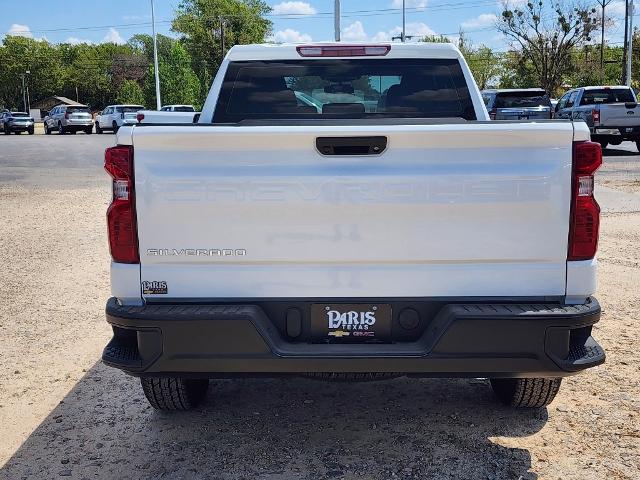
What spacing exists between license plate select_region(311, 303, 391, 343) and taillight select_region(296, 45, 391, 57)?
1984 millimetres

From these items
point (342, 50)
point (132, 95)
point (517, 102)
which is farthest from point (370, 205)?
point (132, 95)

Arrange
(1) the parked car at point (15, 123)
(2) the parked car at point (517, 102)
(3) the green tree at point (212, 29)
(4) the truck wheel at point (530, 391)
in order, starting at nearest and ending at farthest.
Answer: (4) the truck wheel at point (530, 391), (2) the parked car at point (517, 102), (1) the parked car at point (15, 123), (3) the green tree at point (212, 29)

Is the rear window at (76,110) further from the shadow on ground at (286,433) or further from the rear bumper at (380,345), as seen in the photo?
the rear bumper at (380,345)

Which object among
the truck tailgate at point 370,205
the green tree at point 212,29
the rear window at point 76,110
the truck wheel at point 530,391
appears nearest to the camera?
the truck tailgate at point 370,205

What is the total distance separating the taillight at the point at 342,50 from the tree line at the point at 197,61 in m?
48.2

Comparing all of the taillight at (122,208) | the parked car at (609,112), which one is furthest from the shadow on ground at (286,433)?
the parked car at (609,112)

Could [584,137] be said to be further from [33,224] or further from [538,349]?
[33,224]

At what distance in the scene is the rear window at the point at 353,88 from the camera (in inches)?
189

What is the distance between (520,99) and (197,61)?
222ft

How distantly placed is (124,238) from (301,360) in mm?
933

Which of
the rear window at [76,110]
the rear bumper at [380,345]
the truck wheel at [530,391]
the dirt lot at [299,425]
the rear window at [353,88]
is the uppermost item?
the rear window at [76,110]

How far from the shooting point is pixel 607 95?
22.8m

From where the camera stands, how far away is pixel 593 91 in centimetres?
2275

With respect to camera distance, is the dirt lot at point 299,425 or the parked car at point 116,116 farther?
the parked car at point 116,116
